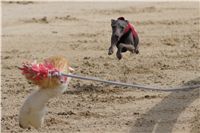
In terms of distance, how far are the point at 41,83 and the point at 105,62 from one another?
399 centimetres

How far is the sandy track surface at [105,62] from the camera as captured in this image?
17.0 feet

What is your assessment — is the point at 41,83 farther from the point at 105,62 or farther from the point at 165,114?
the point at 105,62

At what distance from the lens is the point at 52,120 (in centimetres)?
518

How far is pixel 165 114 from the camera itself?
5270 mm

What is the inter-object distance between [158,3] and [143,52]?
11.8 ft

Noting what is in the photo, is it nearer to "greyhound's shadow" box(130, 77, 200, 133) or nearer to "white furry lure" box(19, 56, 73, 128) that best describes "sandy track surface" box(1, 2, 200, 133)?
"greyhound's shadow" box(130, 77, 200, 133)

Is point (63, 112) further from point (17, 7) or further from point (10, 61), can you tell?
point (17, 7)

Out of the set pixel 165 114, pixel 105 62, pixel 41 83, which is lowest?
pixel 165 114

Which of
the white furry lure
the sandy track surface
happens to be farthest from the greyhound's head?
the white furry lure

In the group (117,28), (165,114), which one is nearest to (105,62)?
(165,114)

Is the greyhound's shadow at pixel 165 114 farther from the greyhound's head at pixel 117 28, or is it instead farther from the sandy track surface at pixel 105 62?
the greyhound's head at pixel 117 28

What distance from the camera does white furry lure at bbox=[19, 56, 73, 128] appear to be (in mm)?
3078

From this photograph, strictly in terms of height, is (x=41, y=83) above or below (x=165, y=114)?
above

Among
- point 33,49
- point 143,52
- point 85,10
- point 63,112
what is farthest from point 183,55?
point 85,10
